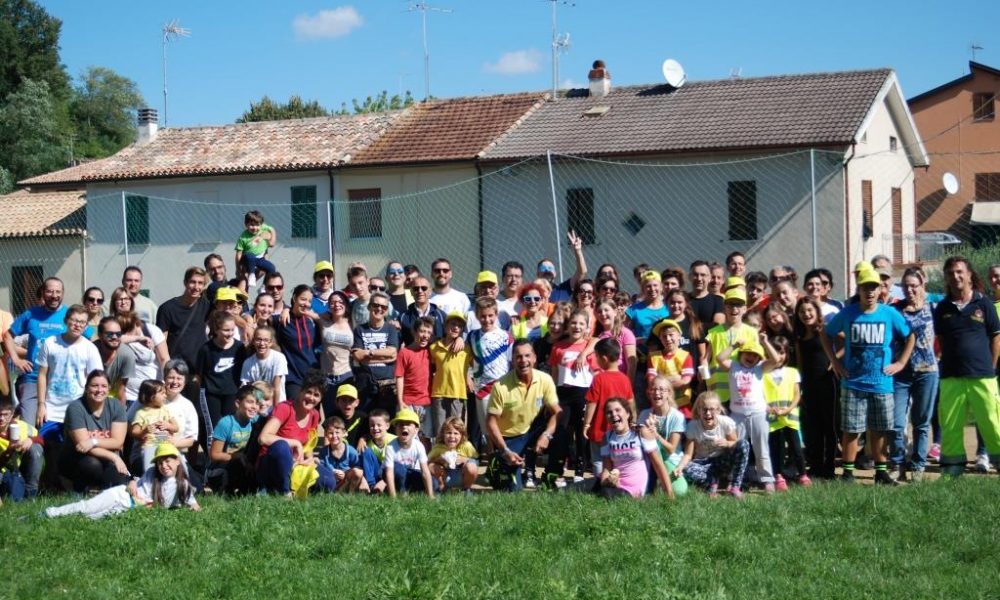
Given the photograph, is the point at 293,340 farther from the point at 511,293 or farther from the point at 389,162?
the point at 389,162

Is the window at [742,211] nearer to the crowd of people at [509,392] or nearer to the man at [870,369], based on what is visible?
the crowd of people at [509,392]

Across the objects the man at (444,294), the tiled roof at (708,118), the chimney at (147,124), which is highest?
the chimney at (147,124)

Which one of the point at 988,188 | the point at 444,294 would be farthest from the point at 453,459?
the point at 988,188

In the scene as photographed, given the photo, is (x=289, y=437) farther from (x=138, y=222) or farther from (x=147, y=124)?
(x=147, y=124)

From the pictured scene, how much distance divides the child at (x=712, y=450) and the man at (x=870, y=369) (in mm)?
993

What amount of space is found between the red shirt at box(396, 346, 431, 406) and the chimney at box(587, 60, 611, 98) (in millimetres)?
21244

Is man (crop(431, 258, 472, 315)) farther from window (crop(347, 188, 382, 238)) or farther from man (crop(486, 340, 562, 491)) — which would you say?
window (crop(347, 188, 382, 238))

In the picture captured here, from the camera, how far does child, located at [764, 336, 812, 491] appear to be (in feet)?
31.2

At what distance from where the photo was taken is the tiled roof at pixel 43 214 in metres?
35.0

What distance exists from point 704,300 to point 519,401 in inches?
84.3

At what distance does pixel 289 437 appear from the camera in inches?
371

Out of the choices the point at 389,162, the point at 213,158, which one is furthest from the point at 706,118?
the point at 213,158

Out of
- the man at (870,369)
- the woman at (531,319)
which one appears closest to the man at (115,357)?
the woman at (531,319)

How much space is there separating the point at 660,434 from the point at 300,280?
1967cm
